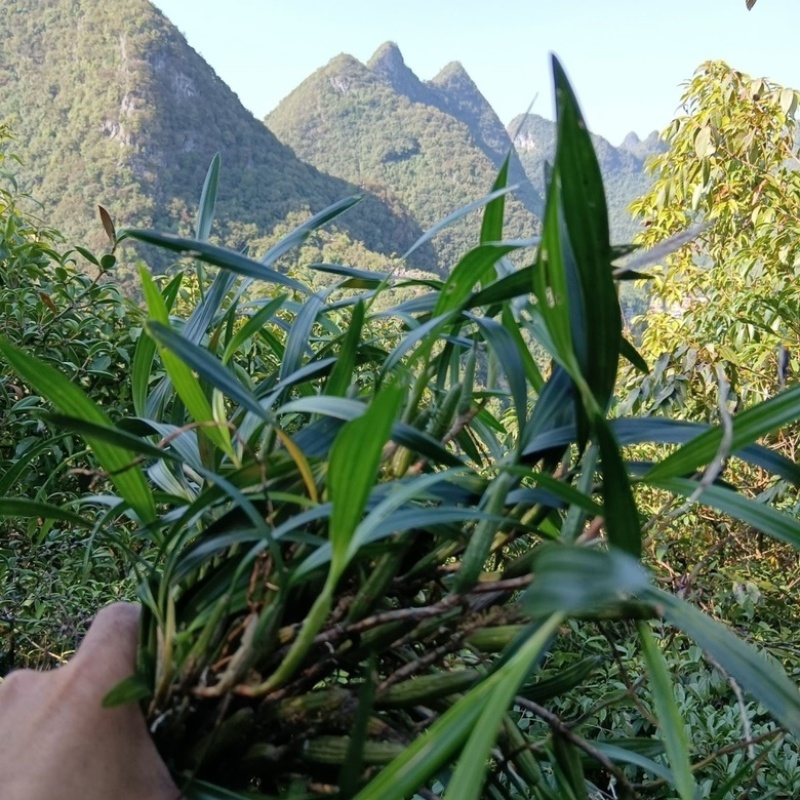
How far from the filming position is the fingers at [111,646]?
329mm

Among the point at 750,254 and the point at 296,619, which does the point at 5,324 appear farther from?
the point at 750,254

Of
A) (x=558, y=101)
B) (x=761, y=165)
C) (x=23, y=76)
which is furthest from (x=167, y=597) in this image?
(x=23, y=76)

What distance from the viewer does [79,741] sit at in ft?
1.00

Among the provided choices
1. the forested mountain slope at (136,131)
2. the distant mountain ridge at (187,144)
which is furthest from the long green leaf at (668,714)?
the forested mountain slope at (136,131)

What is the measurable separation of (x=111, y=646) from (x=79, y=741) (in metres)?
0.04

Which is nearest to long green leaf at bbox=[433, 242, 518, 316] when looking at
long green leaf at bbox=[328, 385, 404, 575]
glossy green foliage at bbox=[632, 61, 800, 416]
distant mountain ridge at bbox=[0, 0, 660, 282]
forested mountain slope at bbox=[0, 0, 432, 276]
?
long green leaf at bbox=[328, 385, 404, 575]

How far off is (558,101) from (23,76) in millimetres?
20686

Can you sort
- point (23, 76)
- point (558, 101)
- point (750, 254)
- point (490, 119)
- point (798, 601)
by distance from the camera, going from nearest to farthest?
point (558, 101)
point (798, 601)
point (750, 254)
point (23, 76)
point (490, 119)

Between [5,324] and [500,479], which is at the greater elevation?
[5,324]

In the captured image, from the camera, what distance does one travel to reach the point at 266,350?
46.2 inches

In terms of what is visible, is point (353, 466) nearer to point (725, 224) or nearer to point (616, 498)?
point (616, 498)

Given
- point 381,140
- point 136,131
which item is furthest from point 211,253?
point 381,140

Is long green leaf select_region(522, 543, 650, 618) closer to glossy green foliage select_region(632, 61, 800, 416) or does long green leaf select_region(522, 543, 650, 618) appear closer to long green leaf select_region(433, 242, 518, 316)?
long green leaf select_region(433, 242, 518, 316)

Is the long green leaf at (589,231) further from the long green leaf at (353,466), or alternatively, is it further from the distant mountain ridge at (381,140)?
the distant mountain ridge at (381,140)
